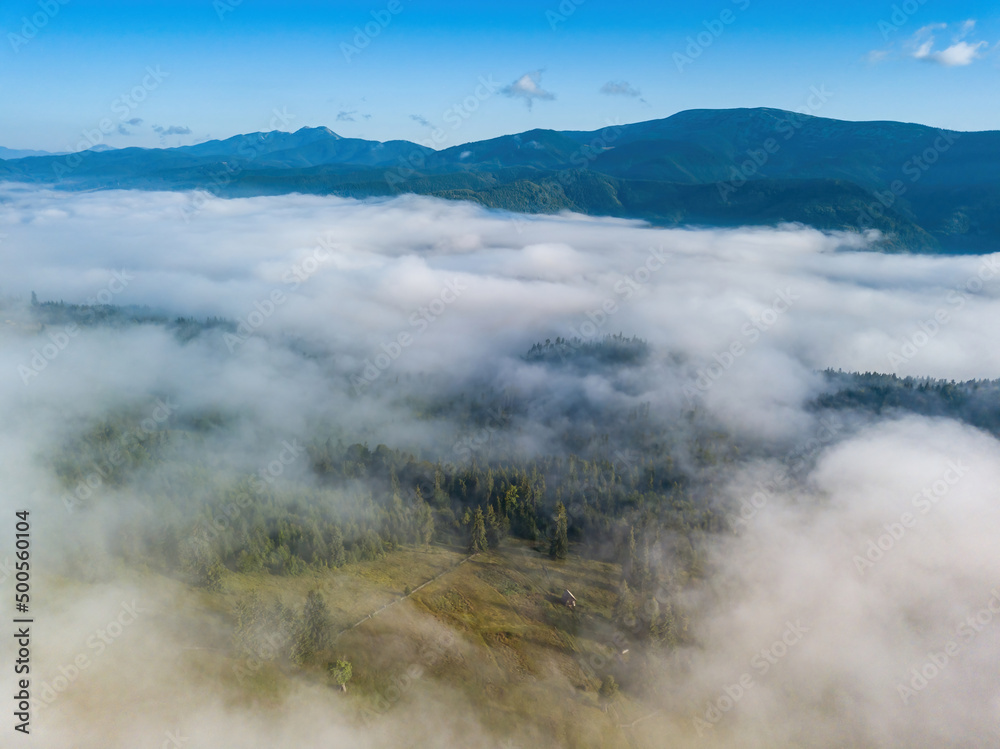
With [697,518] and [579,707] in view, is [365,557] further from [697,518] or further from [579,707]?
[697,518]

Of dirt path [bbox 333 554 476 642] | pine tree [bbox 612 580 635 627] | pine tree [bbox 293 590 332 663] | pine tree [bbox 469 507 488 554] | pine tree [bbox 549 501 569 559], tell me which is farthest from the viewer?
pine tree [bbox 549 501 569 559]

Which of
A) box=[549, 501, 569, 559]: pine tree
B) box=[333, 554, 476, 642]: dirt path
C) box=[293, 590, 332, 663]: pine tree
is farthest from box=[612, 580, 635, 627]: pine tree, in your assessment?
box=[293, 590, 332, 663]: pine tree

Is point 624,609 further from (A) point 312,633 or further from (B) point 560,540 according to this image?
(A) point 312,633

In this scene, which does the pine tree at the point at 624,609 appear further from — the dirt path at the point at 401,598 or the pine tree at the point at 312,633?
the pine tree at the point at 312,633

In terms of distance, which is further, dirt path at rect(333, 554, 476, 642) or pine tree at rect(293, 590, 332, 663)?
dirt path at rect(333, 554, 476, 642)

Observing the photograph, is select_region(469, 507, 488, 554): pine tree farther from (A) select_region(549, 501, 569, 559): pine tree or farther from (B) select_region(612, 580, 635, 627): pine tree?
(B) select_region(612, 580, 635, 627): pine tree

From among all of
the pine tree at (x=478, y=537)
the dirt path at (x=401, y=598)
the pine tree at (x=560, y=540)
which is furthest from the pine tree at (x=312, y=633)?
the pine tree at (x=560, y=540)

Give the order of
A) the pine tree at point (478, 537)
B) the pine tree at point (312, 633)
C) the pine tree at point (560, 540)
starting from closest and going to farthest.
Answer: the pine tree at point (312, 633), the pine tree at point (478, 537), the pine tree at point (560, 540)

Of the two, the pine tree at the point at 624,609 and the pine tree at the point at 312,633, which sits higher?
the pine tree at the point at 312,633

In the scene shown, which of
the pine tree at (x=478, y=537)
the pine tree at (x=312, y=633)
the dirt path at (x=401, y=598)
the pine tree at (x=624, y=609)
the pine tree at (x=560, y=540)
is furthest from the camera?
the pine tree at (x=560, y=540)

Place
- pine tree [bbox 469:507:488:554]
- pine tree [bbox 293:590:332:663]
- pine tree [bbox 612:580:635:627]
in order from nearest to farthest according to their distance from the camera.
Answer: pine tree [bbox 293:590:332:663], pine tree [bbox 612:580:635:627], pine tree [bbox 469:507:488:554]

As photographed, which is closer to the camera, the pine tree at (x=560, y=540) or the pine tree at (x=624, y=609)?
the pine tree at (x=624, y=609)

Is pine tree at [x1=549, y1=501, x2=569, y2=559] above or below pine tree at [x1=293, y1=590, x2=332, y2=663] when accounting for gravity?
below
